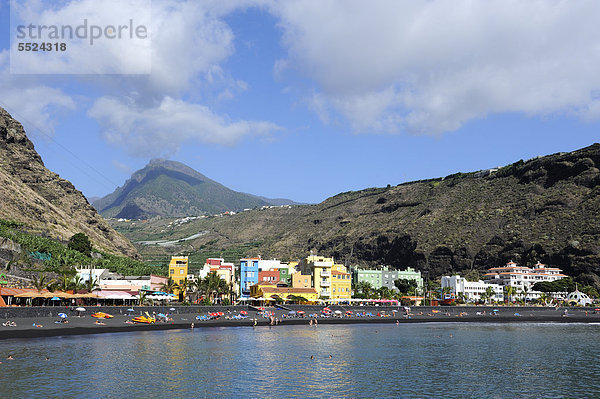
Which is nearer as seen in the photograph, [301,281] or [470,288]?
[301,281]

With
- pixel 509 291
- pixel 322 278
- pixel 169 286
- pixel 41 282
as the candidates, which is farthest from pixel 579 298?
pixel 41 282

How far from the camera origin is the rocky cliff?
15064cm

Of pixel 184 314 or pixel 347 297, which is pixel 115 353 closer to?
pixel 184 314

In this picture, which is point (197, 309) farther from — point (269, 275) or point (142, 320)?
point (269, 275)

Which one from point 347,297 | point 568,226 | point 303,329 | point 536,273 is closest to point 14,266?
point 303,329

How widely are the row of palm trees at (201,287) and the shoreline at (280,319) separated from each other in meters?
15.4

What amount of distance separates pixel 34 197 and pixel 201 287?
76.4 meters

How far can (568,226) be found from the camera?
183750 mm

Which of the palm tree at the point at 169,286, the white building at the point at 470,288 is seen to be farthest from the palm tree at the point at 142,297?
the white building at the point at 470,288

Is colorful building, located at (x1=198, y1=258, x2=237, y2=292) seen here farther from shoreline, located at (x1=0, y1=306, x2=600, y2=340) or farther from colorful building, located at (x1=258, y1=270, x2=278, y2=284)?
shoreline, located at (x1=0, y1=306, x2=600, y2=340)

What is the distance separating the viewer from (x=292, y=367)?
47594mm

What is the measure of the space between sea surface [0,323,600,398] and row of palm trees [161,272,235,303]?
4613 centimetres

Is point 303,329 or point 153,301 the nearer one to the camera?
point 303,329

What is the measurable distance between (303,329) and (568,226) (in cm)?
13341
